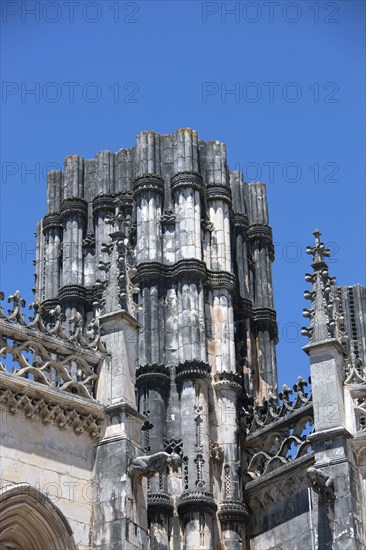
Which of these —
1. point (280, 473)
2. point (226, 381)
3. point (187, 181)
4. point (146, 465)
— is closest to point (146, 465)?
point (146, 465)

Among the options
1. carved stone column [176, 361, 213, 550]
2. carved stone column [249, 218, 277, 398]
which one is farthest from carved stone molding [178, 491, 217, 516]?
carved stone column [249, 218, 277, 398]

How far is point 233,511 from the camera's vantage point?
30.6 metres

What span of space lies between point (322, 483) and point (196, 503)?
5590 mm

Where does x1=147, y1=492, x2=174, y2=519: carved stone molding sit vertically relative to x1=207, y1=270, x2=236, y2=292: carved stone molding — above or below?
below

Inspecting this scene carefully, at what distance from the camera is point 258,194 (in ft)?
124

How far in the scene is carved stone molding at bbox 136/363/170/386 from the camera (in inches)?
1271

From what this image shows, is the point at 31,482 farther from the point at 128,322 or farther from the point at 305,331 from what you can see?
the point at 305,331

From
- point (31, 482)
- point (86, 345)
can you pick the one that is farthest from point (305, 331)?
point (31, 482)

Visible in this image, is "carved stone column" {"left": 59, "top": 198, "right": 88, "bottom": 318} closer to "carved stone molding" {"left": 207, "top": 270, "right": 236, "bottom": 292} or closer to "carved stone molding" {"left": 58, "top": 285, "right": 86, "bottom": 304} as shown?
"carved stone molding" {"left": 58, "top": 285, "right": 86, "bottom": 304}

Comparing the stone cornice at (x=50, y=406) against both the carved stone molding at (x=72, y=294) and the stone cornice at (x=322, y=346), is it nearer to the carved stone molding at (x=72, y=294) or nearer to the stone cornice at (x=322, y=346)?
the stone cornice at (x=322, y=346)

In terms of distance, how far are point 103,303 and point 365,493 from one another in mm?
5826

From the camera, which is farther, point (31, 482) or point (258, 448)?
point (258, 448)

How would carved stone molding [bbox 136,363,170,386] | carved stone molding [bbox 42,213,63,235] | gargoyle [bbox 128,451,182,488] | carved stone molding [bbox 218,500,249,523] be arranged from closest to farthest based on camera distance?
gargoyle [bbox 128,451,182,488]
carved stone molding [bbox 218,500,249,523]
carved stone molding [bbox 136,363,170,386]
carved stone molding [bbox 42,213,63,235]

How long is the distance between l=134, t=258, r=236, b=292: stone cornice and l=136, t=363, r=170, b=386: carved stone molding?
236 cm
